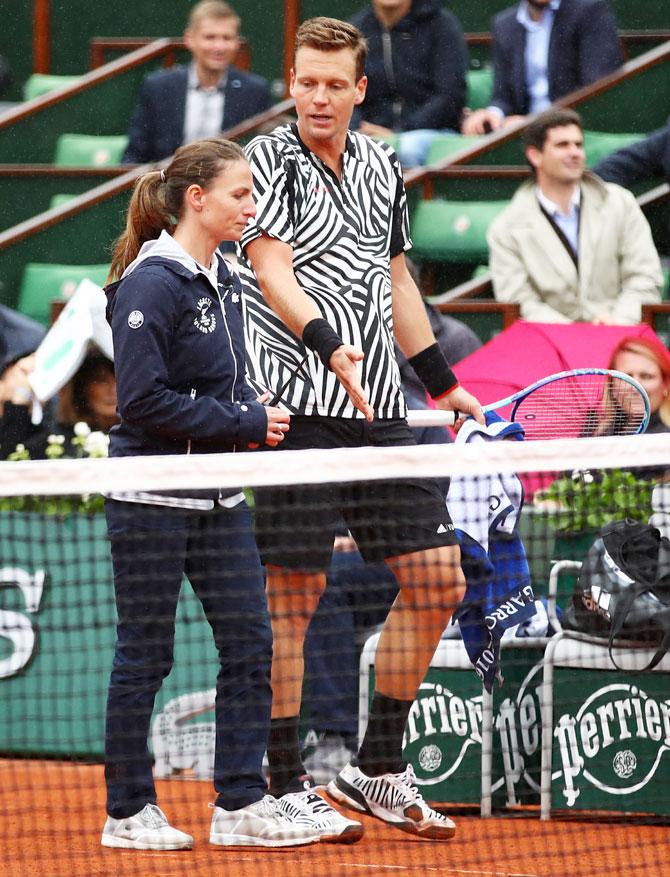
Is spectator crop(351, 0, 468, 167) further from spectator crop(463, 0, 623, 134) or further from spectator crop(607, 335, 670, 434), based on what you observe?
spectator crop(607, 335, 670, 434)

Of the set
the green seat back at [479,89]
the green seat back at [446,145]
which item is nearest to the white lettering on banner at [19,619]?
the green seat back at [446,145]

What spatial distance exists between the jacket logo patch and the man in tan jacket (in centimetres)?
348

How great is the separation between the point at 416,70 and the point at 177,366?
548 centimetres

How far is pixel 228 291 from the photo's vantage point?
14.2ft

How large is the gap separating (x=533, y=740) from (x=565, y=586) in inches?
21.6

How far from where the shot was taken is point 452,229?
8.55 meters

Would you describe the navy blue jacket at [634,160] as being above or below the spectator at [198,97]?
below

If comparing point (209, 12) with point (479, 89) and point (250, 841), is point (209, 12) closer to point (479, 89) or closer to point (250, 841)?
point (479, 89)

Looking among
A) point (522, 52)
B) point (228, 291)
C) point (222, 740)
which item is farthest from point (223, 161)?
point (522, 52)

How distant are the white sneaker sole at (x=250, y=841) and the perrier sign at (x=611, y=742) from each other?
39.3 inches

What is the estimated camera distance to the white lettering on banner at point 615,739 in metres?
4.84

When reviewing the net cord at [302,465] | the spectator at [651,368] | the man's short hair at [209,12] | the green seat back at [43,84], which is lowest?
the net cord at [302,465]

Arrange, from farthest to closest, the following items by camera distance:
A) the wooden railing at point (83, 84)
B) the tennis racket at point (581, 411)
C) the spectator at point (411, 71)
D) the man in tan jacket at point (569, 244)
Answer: the wooden railing at point (83, 84), the spectator at point (411, 71), the man in tan jacket at point (569, 244), the tennis racket at point (581, 411)

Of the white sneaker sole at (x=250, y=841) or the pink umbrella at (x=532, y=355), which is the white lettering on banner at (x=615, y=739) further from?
the pink umbrella at (x=532, y=355)
